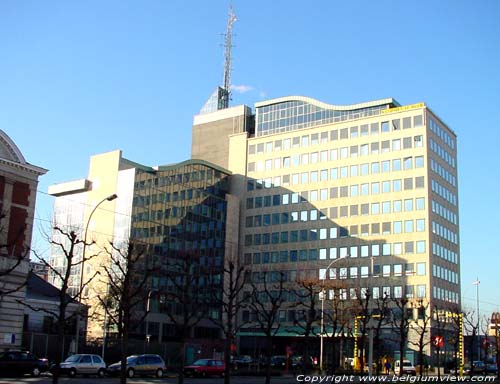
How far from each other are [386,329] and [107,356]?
46.7 meters

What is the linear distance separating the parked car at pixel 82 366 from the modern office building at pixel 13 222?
248 inches

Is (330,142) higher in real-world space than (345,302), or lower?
higher

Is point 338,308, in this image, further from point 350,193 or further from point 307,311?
point 350,193

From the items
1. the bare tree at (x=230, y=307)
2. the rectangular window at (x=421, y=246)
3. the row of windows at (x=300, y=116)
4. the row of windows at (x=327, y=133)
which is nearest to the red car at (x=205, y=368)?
the bare tree at (x=230, y=307)

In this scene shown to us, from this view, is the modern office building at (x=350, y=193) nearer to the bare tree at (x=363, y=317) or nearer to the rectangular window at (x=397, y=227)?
the rectangular window at (x=397, y=227)

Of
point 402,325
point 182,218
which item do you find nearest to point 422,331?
point 402,325

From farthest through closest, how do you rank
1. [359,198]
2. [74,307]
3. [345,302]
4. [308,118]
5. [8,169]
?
[308,118] → [359,198] → [345,302] → [74,307] → [8,169]

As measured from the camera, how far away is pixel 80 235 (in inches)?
3684

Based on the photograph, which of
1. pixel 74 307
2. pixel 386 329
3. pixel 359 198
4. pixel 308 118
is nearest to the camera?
pixel 74 307

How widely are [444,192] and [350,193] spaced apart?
14.4 meters

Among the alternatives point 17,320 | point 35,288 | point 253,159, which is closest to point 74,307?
point 35,288

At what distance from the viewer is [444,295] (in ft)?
313

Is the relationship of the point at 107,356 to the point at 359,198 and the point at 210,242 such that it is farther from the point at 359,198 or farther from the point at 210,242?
the point at 359,198

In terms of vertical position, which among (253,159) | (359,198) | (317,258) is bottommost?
(317,258)
